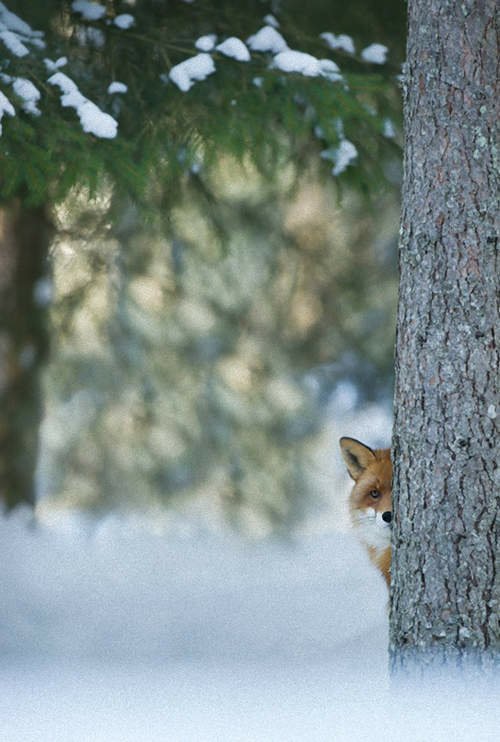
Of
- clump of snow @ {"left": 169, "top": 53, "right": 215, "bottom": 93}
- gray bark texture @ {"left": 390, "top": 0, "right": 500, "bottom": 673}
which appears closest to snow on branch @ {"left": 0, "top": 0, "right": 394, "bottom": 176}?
clump of snow @ {"left": 169, "top": 53, "right": 215, "bottom": 93}

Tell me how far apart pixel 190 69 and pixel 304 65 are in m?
0.77

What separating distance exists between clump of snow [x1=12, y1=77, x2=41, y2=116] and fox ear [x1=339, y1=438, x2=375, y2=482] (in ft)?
9.68

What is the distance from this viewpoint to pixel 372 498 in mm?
6012

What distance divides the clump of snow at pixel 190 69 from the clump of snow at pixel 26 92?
1022 millimetres

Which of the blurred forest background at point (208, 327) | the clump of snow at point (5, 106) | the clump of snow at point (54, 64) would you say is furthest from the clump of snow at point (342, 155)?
the clump of snow at point (5, 106)

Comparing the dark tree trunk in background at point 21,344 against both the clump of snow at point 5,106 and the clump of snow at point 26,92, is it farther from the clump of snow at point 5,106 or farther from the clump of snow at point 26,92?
the clump of snow at point 5,106

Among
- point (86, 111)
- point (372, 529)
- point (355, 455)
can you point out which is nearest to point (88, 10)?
point (86, 111)

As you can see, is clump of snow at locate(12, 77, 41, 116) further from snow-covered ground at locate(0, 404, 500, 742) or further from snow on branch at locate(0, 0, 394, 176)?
snow-covered ground at locate(0, 404, 500, 742)

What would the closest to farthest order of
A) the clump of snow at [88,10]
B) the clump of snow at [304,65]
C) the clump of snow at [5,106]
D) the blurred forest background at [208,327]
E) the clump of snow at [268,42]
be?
the clump of snow at [5,106]
the clump of snow at [304,65]
the clump of snow at [268,42]
the clump of snow at [88,10]
the blurred forest background at [208,327]

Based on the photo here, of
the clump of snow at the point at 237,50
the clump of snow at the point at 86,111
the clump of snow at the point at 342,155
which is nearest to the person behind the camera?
the clump of snow at the point at 86,111

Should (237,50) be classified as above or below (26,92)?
above

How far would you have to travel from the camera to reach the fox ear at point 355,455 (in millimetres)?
6133

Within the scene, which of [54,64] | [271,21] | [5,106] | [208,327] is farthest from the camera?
[208,327]

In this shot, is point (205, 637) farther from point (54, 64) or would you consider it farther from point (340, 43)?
point (340, 43)
